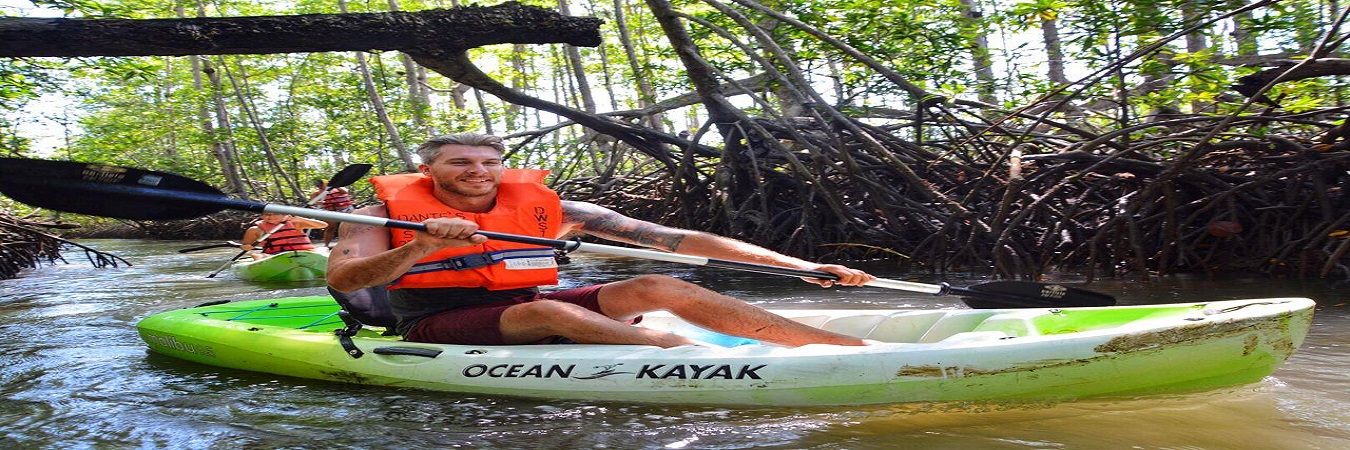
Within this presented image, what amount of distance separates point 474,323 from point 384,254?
411 mm

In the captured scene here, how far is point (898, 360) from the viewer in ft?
8.34

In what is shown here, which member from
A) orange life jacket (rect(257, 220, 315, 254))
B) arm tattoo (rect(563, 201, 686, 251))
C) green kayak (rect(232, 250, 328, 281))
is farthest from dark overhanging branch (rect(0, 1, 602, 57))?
orange life jacket (rect(257, 220, 315, 254))

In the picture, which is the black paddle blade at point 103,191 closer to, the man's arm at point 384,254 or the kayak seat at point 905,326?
the man's arm at point 384,254

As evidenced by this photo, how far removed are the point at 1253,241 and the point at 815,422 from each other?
3494 mm

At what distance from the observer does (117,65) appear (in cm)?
564

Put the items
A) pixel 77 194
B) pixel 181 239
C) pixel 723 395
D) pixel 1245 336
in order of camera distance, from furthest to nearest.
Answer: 1. pixel 181 239
2. pixel 77 194
3. pixel 723 395
4. pixel 1245 336

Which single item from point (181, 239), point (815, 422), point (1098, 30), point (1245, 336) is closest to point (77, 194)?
point (815, 422)

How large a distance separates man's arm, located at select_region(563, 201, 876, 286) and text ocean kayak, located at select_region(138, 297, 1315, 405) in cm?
30

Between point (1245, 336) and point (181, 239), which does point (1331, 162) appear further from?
point (181, 239)

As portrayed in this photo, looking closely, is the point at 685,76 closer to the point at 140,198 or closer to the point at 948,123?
the point at 948,123

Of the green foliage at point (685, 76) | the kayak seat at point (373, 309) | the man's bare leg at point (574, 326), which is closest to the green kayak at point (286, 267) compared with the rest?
the green foliage at point (685, 76)

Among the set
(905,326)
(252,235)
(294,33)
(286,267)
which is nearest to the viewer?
(905,326)

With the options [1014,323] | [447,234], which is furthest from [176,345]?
[1014,323]

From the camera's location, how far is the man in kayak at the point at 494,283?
2932 mm
